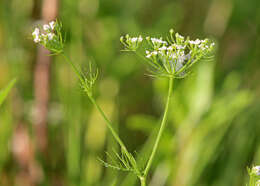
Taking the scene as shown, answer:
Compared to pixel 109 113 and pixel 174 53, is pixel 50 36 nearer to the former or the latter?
pixel 174 53

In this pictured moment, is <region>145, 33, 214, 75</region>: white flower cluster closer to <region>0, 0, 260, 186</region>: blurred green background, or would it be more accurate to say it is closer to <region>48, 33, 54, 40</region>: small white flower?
<region>48, 33, 54, 40</region>: small white flower

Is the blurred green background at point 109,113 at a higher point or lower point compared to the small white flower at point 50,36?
lower

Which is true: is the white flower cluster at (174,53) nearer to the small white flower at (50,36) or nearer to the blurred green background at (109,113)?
the small white flower at (50,36)

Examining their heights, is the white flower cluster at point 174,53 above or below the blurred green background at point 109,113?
above

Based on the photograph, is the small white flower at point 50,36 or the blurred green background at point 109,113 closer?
the small white flower at point 50,36

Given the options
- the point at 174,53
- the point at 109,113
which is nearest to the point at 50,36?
the point at 174,53

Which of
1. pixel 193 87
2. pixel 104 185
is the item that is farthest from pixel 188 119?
pixel 104 185

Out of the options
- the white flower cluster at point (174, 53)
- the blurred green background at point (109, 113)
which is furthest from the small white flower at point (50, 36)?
the blurred green background at point (109, 113)

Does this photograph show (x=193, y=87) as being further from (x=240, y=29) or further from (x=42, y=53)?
(x=240, y=29)

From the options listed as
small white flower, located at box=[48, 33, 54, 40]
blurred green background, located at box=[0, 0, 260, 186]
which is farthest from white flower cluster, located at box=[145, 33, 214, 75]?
blurred green background, located at box=[0, 0, 260, 186]
